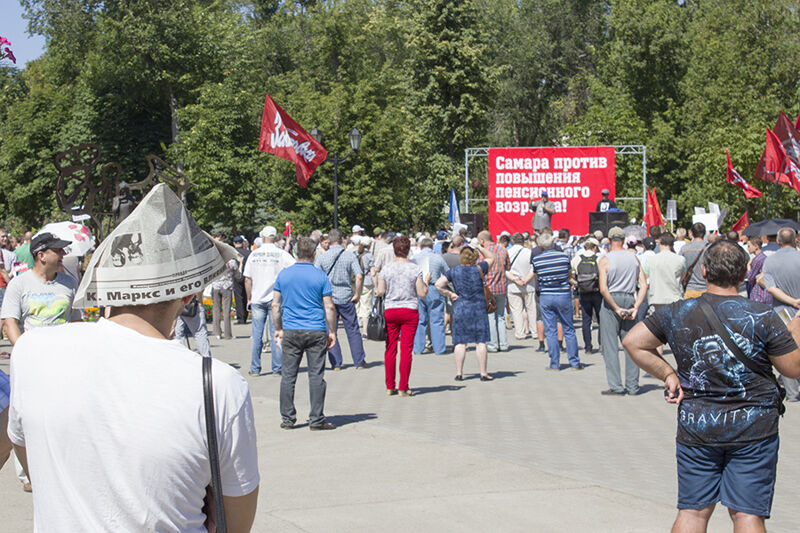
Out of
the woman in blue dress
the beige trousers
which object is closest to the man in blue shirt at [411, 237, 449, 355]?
the beige trousers

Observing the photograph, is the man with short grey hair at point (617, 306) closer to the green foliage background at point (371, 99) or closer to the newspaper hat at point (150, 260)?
the newspaper hat at point (150, 260)

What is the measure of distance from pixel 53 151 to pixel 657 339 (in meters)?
50.5

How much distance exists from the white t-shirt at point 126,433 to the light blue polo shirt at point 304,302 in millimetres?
7167

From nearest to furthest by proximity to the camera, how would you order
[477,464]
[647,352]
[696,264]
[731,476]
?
1. [731,476]
2. [647,352]
3. [477,464]
4. [696,264]

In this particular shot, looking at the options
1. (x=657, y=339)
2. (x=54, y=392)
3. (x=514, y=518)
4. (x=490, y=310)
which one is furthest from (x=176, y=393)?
A: (x=490, y=310)

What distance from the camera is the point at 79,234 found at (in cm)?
776

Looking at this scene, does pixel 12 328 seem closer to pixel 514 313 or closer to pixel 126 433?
pixel 126 433

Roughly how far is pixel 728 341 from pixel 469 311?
7904 mm

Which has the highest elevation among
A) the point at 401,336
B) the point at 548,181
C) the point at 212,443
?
the point at 548,181

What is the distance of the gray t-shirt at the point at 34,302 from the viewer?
288 inches

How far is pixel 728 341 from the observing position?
4820mm

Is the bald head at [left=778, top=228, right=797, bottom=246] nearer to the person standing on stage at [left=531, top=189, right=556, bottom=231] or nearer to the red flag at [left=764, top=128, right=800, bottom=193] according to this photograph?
the red flag at [left=764, top=128, right=800, bottom=193]

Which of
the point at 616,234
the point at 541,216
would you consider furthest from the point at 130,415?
the point at 541,216

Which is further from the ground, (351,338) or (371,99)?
(371,99)
